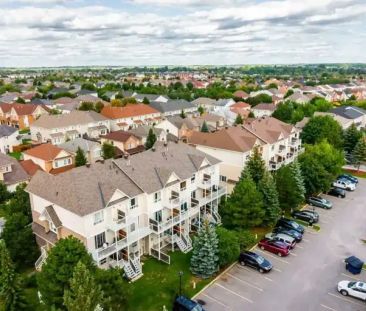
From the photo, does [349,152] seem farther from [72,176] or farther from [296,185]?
[72,176]

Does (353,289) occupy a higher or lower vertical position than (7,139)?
lower

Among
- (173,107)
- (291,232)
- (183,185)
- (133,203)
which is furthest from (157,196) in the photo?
(173,107)

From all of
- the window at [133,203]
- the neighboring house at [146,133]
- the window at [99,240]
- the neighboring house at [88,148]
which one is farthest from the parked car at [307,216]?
the neighboring house at [146,133]

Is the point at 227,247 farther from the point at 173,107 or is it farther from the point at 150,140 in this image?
the point at 173,107

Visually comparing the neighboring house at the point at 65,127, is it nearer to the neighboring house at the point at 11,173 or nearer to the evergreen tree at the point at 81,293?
the neighboring house at the point at 11,173

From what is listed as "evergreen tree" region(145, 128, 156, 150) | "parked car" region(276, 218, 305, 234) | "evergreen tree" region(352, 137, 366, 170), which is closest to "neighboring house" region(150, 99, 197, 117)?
"evergreen tree" region(145, 128, 156, 150)

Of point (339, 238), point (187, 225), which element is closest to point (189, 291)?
point (187, 225)
